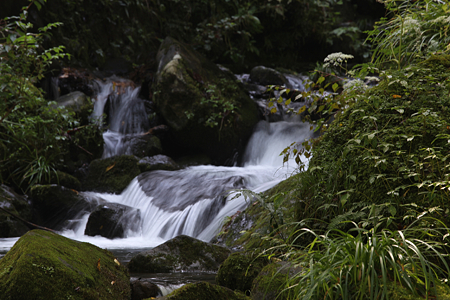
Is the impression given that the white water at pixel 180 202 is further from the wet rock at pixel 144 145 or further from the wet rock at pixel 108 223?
the wet rock at pixel 144 145

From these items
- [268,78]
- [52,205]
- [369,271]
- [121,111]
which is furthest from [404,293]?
[268,78]

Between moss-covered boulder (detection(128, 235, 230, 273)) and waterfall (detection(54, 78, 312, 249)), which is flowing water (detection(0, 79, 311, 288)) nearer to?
waterfall (detection(54, 78, 312, 249))

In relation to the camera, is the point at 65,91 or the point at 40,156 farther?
the point at 65,91

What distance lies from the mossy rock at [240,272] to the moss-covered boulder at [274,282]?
12.5 inches

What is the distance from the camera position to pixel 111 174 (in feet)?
27.6

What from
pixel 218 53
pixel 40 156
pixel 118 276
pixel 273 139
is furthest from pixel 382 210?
pixel 218 53

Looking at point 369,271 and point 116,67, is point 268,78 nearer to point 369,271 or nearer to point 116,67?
point 116,67

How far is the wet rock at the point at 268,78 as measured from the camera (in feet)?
41.8

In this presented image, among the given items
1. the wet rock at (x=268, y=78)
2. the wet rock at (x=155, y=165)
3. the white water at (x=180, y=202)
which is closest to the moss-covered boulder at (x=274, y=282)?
the white water at (x=180, y=202)

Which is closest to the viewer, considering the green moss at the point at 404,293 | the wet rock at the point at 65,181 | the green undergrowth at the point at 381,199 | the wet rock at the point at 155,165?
the green moss at the point at 404,293

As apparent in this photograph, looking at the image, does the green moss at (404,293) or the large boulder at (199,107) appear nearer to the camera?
the green moss at (404,293)

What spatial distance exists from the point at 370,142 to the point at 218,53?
43.3 feet

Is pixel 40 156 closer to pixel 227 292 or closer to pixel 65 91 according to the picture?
pixel 65 91

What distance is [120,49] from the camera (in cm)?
1420
